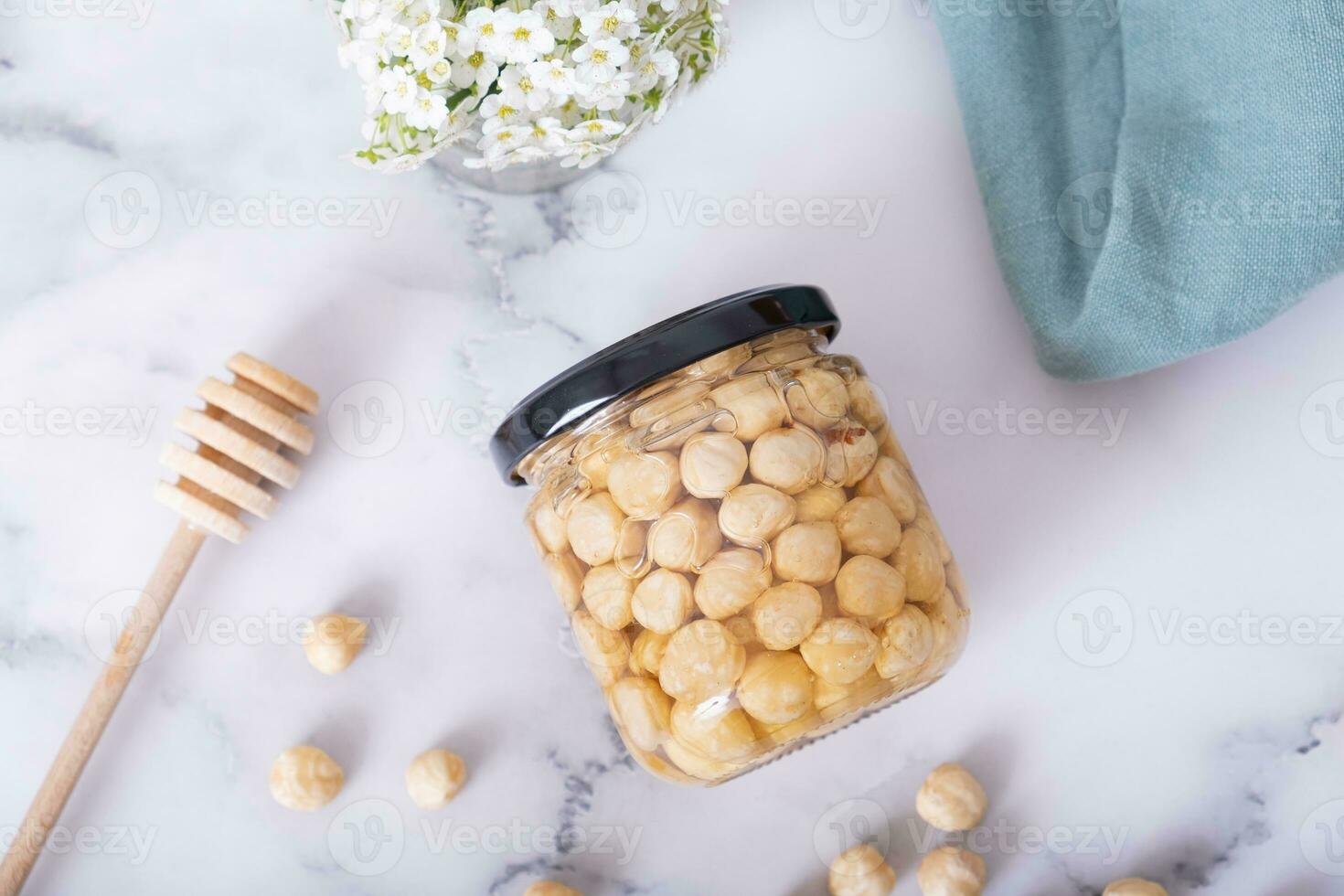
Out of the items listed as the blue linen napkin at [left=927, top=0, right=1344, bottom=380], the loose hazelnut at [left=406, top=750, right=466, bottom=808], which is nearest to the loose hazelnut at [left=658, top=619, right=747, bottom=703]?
the loose hazelnut at [left=406, top=750, right=466, bottom=808]

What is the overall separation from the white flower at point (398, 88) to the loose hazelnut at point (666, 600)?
27 cm

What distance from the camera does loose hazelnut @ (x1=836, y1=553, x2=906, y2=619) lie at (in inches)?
20.8

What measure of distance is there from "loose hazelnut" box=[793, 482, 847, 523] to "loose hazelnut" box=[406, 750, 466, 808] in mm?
318

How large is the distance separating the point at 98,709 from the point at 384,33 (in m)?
0.49

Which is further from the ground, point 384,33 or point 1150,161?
point 384,33

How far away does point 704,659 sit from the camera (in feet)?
1.70

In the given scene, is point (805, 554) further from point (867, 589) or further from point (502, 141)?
point (502, 141)

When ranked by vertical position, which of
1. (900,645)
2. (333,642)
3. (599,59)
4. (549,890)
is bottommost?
(549,890)

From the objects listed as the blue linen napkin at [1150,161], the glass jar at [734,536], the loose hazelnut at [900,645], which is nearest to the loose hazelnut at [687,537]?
the glass jar at [734,536]

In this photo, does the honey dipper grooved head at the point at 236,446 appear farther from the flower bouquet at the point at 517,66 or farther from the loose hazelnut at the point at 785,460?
the loose hazelnut at the point at 785,460

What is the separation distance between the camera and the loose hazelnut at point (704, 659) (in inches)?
20.4

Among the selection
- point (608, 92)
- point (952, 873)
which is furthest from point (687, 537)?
point (952, 873)

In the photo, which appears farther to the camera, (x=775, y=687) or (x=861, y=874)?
(x=861, y=874)

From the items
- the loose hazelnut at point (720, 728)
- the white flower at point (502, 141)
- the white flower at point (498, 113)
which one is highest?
the white flower at point (498, 113)
